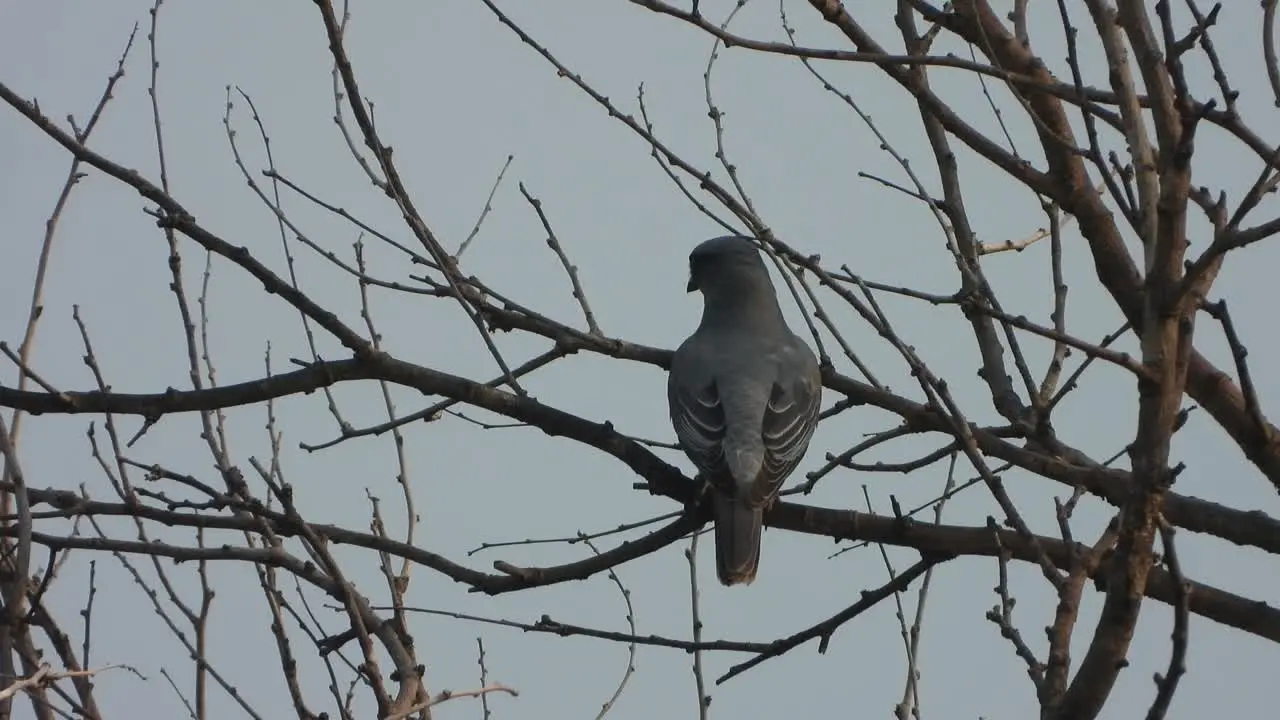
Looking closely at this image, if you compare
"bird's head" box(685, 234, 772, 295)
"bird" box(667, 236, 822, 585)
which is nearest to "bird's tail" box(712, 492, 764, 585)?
"bird" box(667, 236, 822, 585)

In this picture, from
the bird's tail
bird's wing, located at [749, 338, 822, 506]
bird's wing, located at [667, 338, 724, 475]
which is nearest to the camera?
the bird's tail

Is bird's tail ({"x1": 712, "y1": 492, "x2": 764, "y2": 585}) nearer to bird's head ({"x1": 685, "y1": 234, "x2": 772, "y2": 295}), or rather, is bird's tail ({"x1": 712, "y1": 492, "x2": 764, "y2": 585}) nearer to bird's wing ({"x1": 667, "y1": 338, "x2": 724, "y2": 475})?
bird's wing ({"x1": 667, "y1": 338, "x2": 724, "y2": 475})

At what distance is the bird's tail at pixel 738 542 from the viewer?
5812 mm

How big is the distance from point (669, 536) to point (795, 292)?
94 centimetres

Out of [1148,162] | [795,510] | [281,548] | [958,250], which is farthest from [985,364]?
[281,548]

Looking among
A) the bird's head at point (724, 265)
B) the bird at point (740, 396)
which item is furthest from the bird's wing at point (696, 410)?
the bird's head at point (724, 265)

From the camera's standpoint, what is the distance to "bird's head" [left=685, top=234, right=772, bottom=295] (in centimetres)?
794

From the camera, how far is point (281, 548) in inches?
180

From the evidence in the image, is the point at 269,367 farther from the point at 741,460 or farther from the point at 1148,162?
the point at 1148,162

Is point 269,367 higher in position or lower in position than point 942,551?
higher

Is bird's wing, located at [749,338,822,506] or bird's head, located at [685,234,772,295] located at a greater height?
bird's head, located at [685,234,772,295]

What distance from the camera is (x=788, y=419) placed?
21.9 ft

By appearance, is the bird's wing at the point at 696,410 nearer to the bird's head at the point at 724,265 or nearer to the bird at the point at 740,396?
the bird at the point at 740,396

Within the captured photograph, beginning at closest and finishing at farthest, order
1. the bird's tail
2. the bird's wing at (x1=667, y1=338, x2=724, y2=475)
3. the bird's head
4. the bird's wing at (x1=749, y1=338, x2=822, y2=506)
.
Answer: the bird's tail, the bird's wing at (x1=749, y1=338, x2=822, y2=506), the bird's wing at (x1=667, y1=338, x2=724, y2=475), the bird's head
